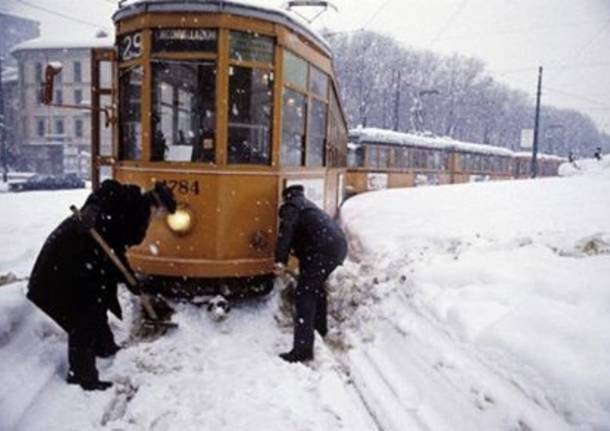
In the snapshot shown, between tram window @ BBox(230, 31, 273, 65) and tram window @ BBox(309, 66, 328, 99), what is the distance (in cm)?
98

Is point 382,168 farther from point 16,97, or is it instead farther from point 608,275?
point 16,97

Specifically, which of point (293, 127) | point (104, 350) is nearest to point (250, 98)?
point (293, 127)

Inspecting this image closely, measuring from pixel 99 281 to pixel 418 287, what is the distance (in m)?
3.06

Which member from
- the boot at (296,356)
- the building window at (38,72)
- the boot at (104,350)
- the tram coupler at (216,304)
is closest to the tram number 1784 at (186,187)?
the tram coupler at (216,304)

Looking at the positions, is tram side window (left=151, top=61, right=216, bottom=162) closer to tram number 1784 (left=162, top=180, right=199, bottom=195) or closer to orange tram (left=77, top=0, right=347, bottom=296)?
orange tram (left=77, top=0, right=347, bottom=296)

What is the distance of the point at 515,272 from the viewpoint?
5.19 m

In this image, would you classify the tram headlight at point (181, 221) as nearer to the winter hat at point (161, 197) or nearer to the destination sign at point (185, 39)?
the winter hat at point (161, 197)

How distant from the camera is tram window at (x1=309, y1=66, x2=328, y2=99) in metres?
6.80

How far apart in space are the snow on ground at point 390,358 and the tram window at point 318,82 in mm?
2412

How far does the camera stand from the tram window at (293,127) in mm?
6184

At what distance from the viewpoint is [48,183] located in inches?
1244

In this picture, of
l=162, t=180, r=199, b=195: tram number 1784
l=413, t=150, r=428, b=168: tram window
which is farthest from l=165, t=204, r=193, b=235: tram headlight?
l=413, t=150, r=428, b=168: tram window

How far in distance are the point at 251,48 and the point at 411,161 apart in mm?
15582

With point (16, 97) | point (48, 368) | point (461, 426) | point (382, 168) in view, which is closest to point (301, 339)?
point (461, 426)
